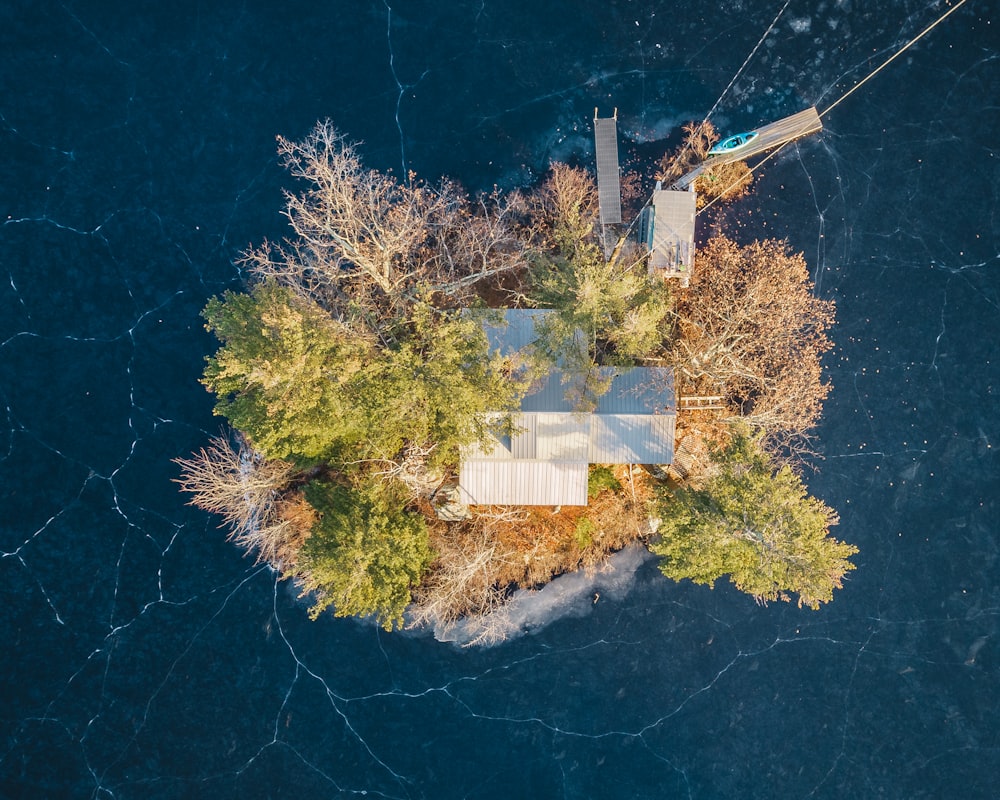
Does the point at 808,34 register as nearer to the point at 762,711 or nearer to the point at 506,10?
the point at 506,10

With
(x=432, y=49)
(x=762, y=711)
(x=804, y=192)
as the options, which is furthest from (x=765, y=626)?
(x=432, y=49)

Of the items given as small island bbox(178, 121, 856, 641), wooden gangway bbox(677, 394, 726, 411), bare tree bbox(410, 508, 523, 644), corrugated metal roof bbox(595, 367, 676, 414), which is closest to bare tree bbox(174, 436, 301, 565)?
small island bbox(178, 121, 856, 641)

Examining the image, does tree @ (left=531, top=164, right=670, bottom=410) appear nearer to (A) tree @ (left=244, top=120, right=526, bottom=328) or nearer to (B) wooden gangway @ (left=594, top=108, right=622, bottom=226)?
(B) wooden gangway @ (left=594, top=108, right=622, bottom=226)

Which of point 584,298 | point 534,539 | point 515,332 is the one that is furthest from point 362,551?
point 584,298

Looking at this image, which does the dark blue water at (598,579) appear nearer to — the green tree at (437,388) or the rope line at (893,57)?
the rope line at (893,57)

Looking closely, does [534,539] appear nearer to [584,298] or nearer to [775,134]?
[584,298]

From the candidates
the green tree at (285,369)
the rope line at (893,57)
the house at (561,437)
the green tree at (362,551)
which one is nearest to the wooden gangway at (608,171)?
the house at (561,437)
